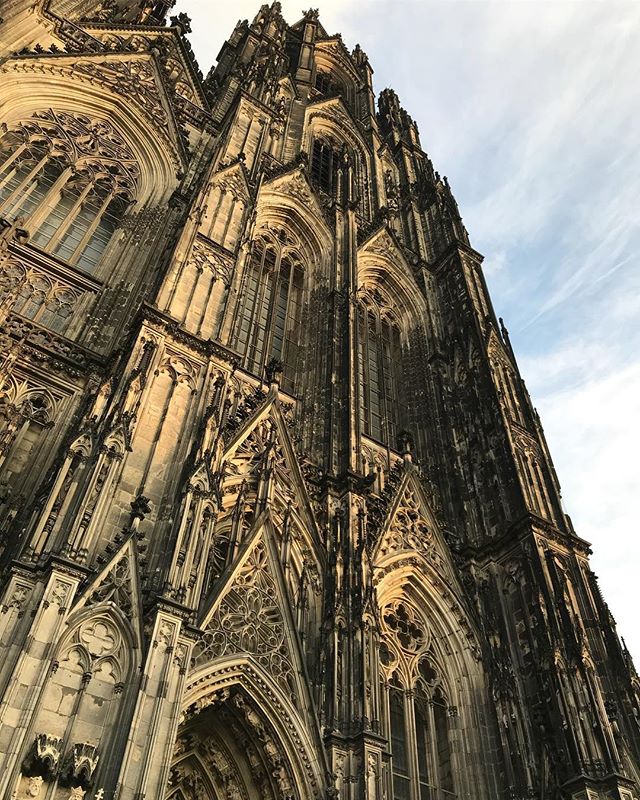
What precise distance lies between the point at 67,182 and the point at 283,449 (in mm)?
9660

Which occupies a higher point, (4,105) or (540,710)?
(4,105)

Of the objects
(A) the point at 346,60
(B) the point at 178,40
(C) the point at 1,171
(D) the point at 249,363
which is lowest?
(D) the point at 249,363

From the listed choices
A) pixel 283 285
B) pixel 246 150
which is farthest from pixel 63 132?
pixel 283 285

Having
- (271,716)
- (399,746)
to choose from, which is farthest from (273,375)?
(399,746)

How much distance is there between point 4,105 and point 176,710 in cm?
1661

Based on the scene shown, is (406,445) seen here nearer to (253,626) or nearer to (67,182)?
(253,626)

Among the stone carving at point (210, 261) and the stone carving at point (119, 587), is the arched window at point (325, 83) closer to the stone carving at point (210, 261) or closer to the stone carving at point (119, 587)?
the stone carving at point (210, 261)

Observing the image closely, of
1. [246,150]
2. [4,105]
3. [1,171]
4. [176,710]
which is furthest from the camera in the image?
[246,150]

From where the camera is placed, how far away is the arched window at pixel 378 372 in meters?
18.8

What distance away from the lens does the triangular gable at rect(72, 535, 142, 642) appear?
882cm

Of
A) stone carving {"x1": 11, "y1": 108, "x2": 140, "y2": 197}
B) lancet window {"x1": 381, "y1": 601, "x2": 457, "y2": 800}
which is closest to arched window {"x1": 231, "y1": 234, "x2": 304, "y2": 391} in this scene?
stone carving {"x1": 11, "y1": 108, "x2": 140, "y2": 197}

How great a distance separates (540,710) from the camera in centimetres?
1291

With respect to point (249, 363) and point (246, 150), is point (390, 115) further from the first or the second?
point (249, 363)

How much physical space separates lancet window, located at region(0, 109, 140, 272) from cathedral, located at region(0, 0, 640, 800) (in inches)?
3.3
